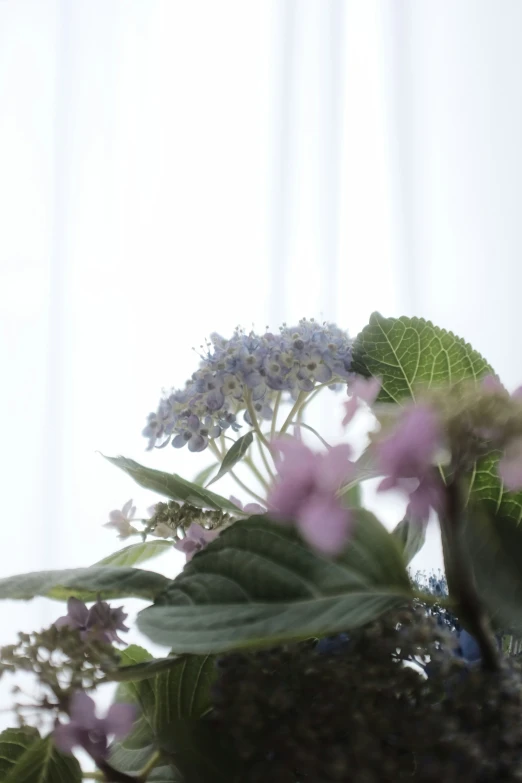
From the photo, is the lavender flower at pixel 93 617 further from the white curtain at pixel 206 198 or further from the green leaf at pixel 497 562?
the white curtain at pixel 206 198

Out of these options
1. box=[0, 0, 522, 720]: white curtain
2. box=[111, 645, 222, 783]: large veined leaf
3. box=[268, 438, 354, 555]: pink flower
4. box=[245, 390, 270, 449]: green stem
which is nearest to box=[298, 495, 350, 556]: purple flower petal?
box=[268, 438, 354, 555]: pink flower

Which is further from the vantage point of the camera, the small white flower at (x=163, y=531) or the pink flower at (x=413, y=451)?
the small white flower at (x=163, y=531)

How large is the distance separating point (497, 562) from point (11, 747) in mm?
212

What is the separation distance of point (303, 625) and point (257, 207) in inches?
38.6

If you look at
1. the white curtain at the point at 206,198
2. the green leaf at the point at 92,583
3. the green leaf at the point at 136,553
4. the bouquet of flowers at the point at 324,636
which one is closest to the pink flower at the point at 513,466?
the bouquet of flowers at the point at 324,636

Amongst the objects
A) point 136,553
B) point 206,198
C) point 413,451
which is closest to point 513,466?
point 413,451

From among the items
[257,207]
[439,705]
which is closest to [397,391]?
[439,705]

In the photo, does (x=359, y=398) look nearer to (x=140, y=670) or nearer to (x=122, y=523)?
(x=140, y=670)

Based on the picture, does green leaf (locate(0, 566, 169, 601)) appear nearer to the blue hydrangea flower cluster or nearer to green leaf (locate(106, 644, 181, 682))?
green leaf (locate(106, 644, 181, 682))

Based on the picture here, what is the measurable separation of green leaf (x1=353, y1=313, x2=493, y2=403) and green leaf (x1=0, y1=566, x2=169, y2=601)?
5.5 inches

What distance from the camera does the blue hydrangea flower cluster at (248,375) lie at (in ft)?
1.32

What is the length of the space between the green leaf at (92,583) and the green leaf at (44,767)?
6 cm

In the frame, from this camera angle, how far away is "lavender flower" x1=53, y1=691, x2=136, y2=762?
0.81 feet

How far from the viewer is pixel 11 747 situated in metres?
0.31
